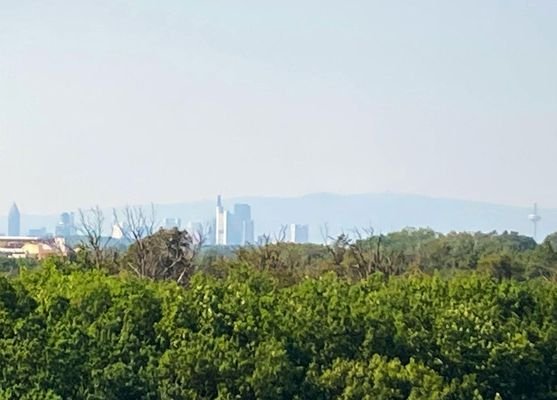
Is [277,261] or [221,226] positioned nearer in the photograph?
[277,261]

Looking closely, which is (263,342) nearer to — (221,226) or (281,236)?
(281,236)

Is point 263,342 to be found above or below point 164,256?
below

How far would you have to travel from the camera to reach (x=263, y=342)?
15.3 meters

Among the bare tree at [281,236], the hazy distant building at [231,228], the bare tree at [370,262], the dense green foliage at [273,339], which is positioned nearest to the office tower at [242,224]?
the hazy distant building at [231,228]

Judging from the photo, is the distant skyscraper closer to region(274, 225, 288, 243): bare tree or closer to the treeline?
region(274, 225, 288, 243): bare tree

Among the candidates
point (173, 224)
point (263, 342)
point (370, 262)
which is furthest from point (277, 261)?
point (173, 224)

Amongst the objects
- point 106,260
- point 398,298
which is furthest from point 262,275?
point 106,260

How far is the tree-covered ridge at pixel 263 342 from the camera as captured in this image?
583 inches

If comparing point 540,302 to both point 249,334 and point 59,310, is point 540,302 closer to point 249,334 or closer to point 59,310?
point 249,334

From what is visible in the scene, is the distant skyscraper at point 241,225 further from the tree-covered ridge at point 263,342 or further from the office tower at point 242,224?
→ the tree-covered ridge at point 263,342

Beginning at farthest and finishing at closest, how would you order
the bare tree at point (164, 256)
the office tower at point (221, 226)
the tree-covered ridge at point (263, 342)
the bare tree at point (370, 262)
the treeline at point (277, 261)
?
the office tower at point (221, 226)
the bare tree at point (370, 262)
the bare tree at point (164, 256)
the treeline at point (277, 261)
the tree-covered ridge at point (263, 342)

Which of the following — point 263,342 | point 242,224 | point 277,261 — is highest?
point 242,224

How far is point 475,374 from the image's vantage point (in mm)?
15930

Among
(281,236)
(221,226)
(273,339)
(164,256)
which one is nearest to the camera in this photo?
(273,339)
